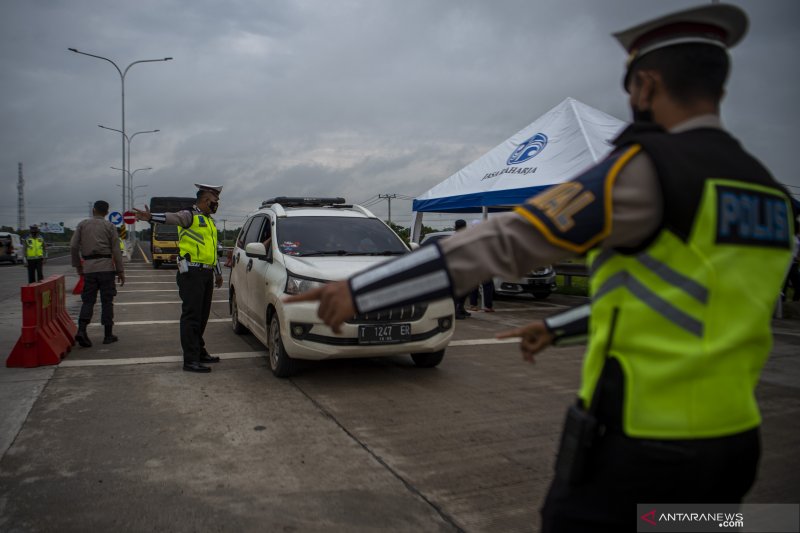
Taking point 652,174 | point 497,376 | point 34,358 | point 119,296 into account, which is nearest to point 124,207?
point 119,296

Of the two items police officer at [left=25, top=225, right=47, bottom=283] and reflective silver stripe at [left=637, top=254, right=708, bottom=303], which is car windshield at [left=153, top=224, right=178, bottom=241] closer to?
police officer at [left=25, top=225, right=47, bottom=283]

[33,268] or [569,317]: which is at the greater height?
[569,317]

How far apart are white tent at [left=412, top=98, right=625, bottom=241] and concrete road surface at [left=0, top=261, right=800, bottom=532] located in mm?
5139

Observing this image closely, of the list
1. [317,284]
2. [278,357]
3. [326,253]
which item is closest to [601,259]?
[317,284]

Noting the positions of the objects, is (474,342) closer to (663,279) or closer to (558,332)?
(558,332)

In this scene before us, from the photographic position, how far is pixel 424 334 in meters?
6.08

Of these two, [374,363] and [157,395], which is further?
[374,363]

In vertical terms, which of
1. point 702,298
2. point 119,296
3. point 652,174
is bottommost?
point 119,296

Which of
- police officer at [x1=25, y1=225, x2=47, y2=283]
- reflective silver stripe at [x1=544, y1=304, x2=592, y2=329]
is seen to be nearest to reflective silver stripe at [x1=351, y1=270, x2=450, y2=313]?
reflective silver stripe at [x1=544, y1=304, x2=592, y2=329]

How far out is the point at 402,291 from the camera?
1.40 metres

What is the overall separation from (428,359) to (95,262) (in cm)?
484

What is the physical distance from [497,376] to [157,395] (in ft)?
11.3

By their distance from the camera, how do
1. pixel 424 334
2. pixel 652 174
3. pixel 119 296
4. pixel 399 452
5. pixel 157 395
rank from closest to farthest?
pixel 652 174 → pixel 399 452 → pixel 157 395 → pixel 424 334 → pixel 119 296

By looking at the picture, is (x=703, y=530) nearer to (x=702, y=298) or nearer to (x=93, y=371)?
(x=702, y=298)
